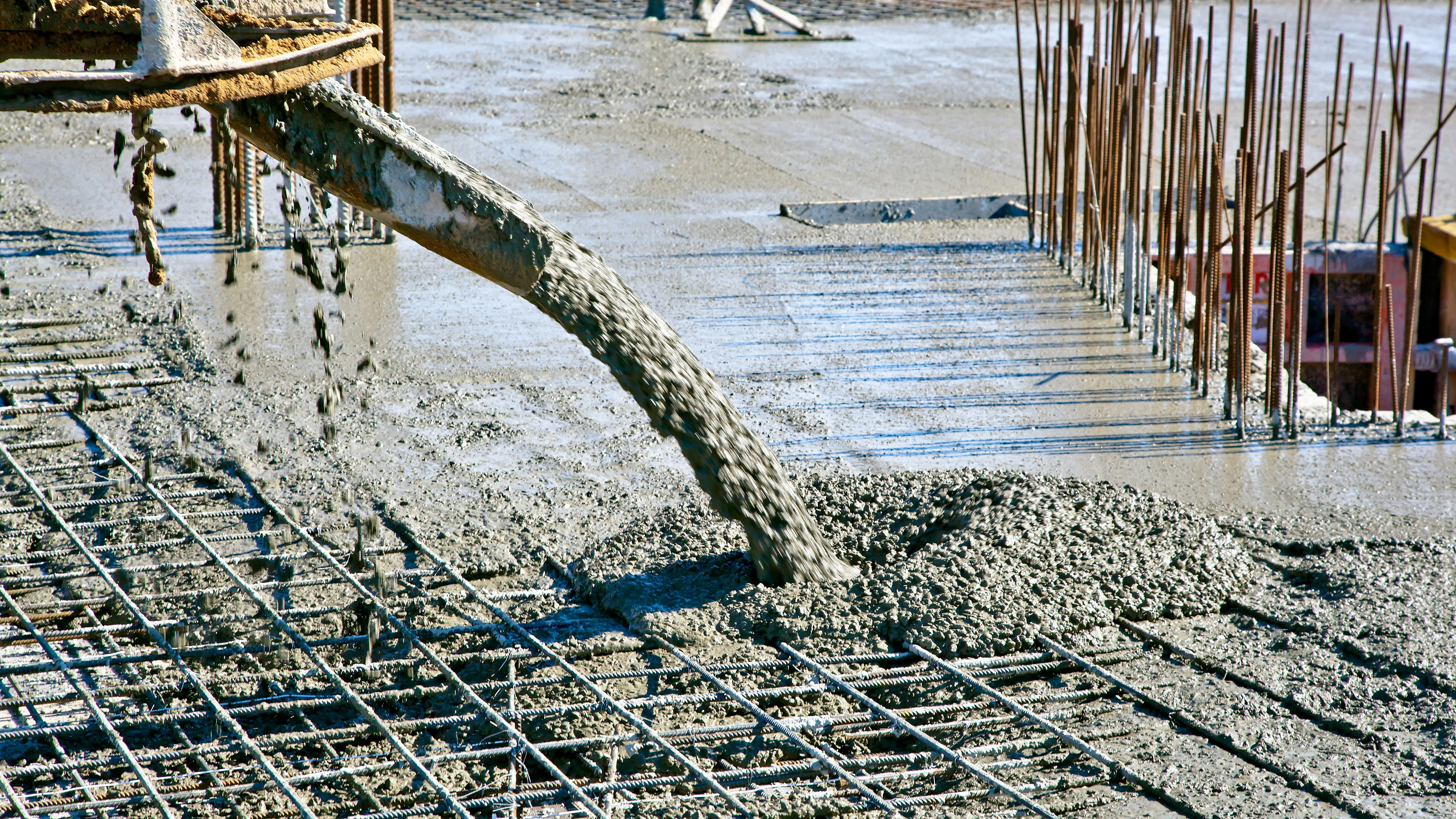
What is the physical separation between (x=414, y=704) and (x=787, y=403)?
2613 millimetres

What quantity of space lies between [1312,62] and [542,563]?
14.0 m

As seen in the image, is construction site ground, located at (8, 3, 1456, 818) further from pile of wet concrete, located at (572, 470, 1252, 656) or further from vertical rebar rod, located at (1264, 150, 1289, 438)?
vertical rebar rod, located at (1264, 150, 1289, 438)

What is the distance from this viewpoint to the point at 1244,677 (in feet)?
12.4

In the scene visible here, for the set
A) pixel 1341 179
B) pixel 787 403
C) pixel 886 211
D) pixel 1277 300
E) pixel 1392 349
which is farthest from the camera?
pixel 886 211

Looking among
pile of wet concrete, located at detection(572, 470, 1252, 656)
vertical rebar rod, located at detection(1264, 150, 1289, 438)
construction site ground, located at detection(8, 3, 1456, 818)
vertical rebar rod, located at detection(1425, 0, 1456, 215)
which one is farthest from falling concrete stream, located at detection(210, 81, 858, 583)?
vertical rebar rod, located at detection(1425, 0, 1456, 215)

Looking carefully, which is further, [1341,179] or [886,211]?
[886,211]

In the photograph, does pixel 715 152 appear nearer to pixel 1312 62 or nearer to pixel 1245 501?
pixel 1245 501

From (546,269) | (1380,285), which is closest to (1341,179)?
(1380,285)

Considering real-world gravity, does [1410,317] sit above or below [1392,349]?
above

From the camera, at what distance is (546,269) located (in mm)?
4141

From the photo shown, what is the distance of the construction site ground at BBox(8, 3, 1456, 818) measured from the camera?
12.4 feet

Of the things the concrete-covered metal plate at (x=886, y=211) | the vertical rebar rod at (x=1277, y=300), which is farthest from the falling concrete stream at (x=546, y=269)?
the concrete-covered metal plate at (x=886, y=211)

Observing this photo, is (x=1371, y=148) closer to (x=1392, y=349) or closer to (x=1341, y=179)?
(x=1392, y=349)

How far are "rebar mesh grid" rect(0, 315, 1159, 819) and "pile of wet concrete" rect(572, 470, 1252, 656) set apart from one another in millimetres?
112
